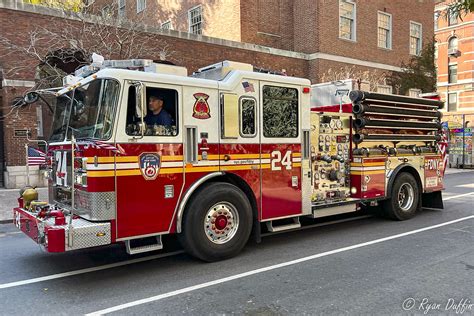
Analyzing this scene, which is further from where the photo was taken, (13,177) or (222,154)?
(13,177)

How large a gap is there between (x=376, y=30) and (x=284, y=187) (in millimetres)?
22095

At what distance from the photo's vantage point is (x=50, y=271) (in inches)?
218

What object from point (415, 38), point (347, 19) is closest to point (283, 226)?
point (347, 19)

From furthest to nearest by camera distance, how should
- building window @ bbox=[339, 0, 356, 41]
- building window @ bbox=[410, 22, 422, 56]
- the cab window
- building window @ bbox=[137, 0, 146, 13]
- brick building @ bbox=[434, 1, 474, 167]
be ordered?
brick building @ bbox=[434, 1, 474, 167] → building window @ bbox=[137, 0, 146, 13] → building window @ bbox=[410, 22, 422, 56] → building window @ bbox=[339, 0, 356, 41] → the cab window

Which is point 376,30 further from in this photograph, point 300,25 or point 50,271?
point 50,271

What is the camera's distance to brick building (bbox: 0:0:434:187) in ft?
46.5

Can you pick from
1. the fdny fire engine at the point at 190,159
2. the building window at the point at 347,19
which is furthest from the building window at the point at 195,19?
the fdny fire engine at the point at 190,159

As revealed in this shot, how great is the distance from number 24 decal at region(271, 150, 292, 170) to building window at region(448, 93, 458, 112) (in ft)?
149

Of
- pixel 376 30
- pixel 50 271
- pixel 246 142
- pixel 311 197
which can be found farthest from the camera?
pixel 376 30

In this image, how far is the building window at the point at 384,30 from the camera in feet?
85.0

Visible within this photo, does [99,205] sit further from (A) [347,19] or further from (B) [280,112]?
(A) [347,19]

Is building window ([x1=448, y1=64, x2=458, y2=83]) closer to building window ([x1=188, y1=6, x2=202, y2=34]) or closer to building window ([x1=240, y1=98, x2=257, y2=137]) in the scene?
building window ([x1=188, y1=6, x2=202, y2=34])

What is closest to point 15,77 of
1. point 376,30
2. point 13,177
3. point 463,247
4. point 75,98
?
point 13,177

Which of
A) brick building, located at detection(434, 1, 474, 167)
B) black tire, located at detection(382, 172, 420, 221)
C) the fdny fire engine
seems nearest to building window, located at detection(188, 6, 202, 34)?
black tire, located at detection(382, 172, 420, 221)
